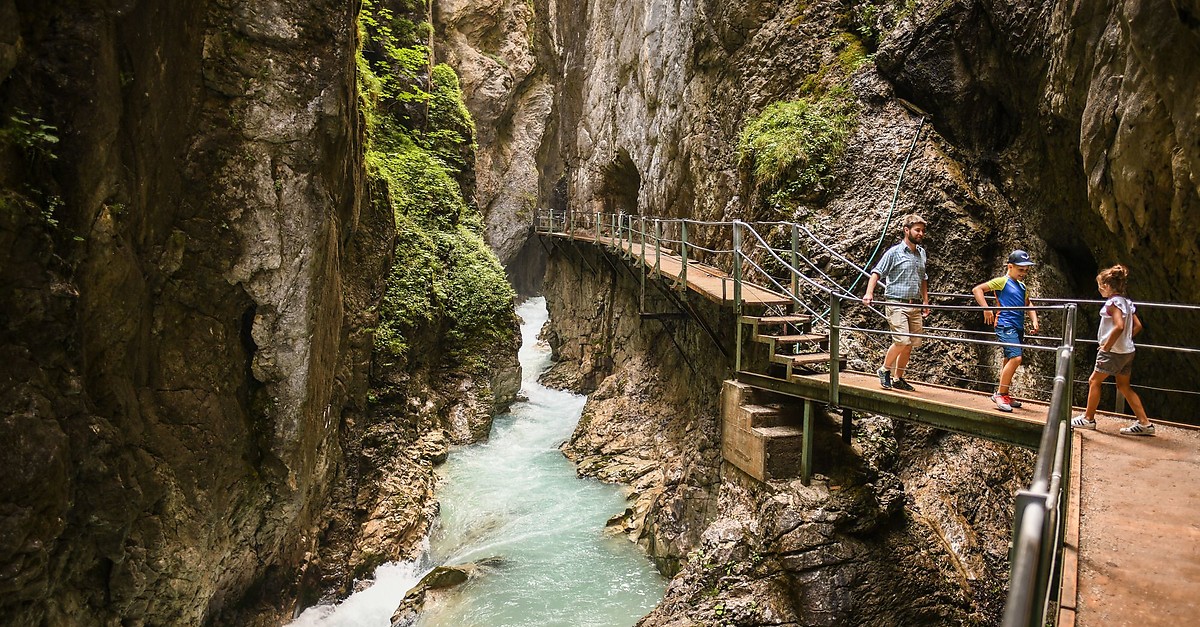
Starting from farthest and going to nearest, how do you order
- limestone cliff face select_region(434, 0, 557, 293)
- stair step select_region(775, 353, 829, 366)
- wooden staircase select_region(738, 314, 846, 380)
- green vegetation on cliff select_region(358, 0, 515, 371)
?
limestone cliff face select_region(434, 0, 557, 293), green vegetation on cliff select_region(358, 0, 515, 371), wooden staircase select_region(738, 314, 846, 380), stair step select_region(775, 353, 829, 366)

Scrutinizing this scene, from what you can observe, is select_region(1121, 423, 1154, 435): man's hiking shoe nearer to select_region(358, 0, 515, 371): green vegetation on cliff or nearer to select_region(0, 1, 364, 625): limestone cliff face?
select_region(0, 1, 364, 625): limestone cliff face

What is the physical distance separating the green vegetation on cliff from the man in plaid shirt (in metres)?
9.46

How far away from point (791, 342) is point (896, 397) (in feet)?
4.54

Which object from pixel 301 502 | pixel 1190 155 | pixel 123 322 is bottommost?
pixel 301 502

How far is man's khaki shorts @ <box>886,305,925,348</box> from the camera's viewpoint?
5.88 metres

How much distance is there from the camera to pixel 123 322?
5367mm

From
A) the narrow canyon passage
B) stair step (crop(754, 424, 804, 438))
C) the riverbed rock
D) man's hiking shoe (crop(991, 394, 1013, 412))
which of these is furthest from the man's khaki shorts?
the riverbed rock

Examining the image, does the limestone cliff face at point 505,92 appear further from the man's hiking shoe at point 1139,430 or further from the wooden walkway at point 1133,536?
the wooden walkway at point 1133,536

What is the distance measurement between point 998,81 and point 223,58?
9654mm

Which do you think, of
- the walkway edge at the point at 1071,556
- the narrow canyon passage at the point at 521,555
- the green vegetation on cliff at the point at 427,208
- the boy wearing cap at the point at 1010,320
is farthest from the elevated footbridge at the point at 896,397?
the green vegetation on cliff at the point at 427,208

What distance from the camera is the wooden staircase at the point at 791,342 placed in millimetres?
6543

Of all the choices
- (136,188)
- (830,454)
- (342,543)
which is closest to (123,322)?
(136,188)

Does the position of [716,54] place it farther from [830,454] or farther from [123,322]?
[123,322]

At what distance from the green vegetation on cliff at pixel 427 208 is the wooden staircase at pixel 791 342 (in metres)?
7.98
